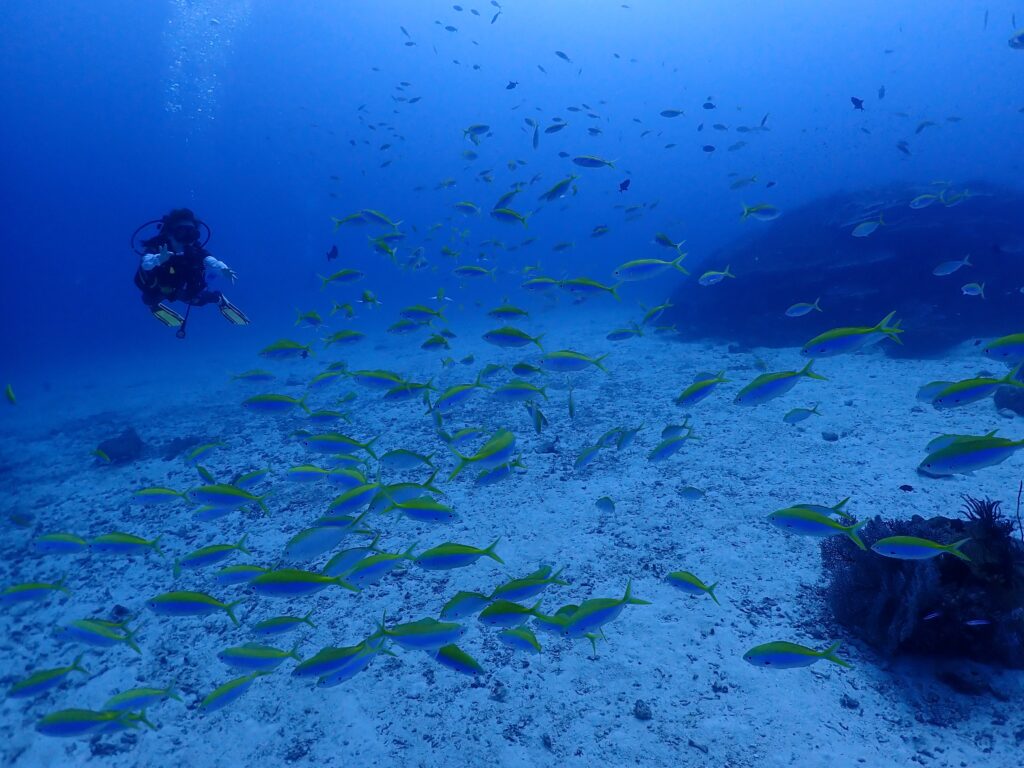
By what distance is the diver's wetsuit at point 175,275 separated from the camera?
7227 millimetres

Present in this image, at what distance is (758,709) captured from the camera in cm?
339

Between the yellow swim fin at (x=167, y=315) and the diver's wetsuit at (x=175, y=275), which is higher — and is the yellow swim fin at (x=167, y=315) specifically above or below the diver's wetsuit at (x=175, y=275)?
below

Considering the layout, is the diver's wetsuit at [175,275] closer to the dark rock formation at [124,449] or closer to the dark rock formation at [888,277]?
the dark rock formation at [124,449]

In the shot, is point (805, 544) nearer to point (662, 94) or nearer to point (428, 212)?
point (428, 212)

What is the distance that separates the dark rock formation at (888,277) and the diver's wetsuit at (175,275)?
15102mm

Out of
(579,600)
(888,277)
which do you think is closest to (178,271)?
(579,600)

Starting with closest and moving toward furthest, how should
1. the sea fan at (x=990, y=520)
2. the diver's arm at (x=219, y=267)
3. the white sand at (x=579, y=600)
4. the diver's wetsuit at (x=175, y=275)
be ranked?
the white sand at (x=579, y=600) < the sea fan at (x=990, y=520) < the diver's wetsuit at (x=175, y=275) < the diver's arm at (x=219, y=267)

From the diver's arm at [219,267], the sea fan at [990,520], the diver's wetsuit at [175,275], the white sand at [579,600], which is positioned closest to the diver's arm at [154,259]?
the diver's wetsuit at [175,275]

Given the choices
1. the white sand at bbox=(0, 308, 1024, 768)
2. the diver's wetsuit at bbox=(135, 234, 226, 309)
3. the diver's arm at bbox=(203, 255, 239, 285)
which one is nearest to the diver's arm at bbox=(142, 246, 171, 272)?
the diver's wetsuit at bbox=(135, 234, 226, 309)

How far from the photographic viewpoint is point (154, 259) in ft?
22.9

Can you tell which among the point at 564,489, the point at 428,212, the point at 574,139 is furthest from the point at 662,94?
the point at 564,489

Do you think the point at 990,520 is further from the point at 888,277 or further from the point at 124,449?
the point at 124,449

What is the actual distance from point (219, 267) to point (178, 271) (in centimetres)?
68

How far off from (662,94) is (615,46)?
1340 inches
